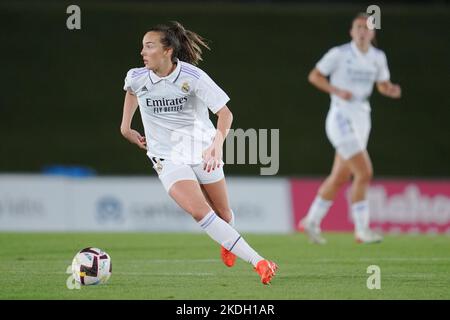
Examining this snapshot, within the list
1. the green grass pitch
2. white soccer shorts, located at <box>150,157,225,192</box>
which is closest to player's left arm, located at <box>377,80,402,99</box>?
the green grass pitch

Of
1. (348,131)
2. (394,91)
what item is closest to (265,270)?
(348,131)

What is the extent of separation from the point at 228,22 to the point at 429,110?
4.52 meters

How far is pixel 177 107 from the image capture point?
358 inches

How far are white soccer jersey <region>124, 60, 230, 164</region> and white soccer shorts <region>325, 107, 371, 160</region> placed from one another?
166 inches

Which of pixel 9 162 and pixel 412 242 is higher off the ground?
pixel 9 162

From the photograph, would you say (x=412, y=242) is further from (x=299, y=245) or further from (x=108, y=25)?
(x=108, y=25)

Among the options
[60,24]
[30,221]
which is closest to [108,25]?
[60,24]

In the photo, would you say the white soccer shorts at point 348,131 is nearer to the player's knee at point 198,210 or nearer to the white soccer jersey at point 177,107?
the white soccer jersey at point 177,107

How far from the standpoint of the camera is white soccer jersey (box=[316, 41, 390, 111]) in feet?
44.0

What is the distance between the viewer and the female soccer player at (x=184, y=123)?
877 cm

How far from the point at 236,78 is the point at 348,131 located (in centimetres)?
787

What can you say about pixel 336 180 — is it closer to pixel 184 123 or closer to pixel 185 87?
pixel 184 123

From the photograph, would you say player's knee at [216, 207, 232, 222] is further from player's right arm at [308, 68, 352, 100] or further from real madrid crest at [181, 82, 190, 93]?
player's right arm at [308, 68, 352, 100]

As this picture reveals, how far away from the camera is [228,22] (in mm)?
20797
